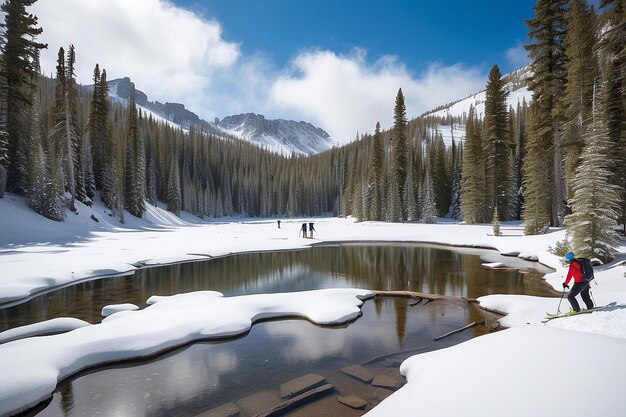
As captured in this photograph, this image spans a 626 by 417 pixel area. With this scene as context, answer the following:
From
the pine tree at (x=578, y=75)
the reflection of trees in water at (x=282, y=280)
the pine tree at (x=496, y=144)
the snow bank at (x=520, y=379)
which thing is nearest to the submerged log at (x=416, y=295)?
the reflection of trees in water at (x=282, y=280)

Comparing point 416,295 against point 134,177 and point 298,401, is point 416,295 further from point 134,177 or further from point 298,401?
point 134,177

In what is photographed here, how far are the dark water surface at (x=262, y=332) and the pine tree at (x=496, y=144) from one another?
22.2 meters

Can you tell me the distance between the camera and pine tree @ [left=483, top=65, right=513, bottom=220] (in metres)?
40.9

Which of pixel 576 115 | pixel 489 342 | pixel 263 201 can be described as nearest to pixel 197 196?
pixel 263 201

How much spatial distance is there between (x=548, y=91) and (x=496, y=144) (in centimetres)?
1506

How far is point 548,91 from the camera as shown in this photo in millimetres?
26500

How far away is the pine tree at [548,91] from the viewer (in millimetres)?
25688

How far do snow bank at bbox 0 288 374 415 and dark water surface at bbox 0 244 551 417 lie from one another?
0.32 metres

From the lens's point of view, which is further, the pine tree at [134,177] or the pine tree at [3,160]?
the pine tree at [134,177]

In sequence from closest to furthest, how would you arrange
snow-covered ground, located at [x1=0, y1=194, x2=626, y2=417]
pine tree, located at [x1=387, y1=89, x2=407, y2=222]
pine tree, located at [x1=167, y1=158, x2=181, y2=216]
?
snow-covered ground, located at [x1=0, y1=194, x2=626, y2=417], pine tree, located at [x1=387, y1=89, x2=407, y2=222], pine tree, located at [x1=167, y1=158, x2=181, y2=216]

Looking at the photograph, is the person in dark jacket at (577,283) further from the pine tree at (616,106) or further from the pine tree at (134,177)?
the pine tree at (134,177)

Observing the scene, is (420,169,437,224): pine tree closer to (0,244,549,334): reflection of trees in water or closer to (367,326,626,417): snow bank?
(0,244,549,334): reflection of trees in water

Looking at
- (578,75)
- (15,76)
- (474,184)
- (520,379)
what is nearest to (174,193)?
(15,76)

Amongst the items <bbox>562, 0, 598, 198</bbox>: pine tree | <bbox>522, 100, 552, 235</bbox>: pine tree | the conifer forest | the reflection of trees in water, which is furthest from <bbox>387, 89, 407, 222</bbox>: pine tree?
<bbox>562, 0, 598, 198</bbox>: pine tree
